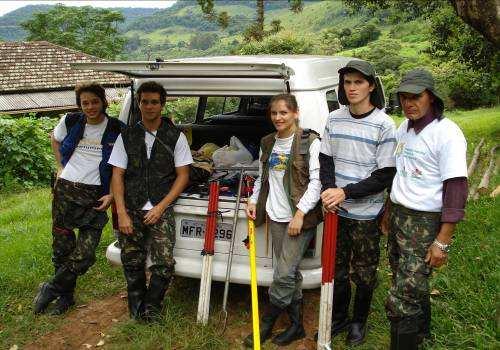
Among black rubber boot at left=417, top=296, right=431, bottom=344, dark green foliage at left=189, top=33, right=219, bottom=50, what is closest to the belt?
black rubber boot at left=417, top=296, right=431, bottom=344

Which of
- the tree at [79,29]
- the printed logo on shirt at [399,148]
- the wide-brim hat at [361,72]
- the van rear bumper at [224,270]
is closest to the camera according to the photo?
the printed logo on shirt at [399,148]

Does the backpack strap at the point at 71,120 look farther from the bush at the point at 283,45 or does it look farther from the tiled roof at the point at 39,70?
the bush at the point at 283,45

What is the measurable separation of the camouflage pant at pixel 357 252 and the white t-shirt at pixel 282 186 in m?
0.28

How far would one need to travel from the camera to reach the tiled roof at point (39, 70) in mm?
23231

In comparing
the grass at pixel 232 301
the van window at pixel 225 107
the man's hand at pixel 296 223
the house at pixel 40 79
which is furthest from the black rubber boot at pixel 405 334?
the house at pixel 40 79

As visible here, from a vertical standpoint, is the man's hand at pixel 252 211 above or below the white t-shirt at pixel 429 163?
below

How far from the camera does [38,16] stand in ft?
166

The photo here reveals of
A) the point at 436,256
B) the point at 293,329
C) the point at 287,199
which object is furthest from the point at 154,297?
the point at 436,256

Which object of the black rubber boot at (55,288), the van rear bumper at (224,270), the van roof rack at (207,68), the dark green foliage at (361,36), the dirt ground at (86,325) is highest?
the dark green foliage at (361,36)

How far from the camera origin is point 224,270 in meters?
3.68

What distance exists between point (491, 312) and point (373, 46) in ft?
124

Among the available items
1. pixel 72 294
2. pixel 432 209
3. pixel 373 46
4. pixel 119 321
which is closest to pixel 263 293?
pixel 119 321

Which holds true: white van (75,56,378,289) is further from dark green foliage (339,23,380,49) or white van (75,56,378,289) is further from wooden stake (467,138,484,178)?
dark green foliage (339,23,380,49)

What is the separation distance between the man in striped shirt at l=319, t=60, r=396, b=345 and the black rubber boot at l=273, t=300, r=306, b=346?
34 cm
